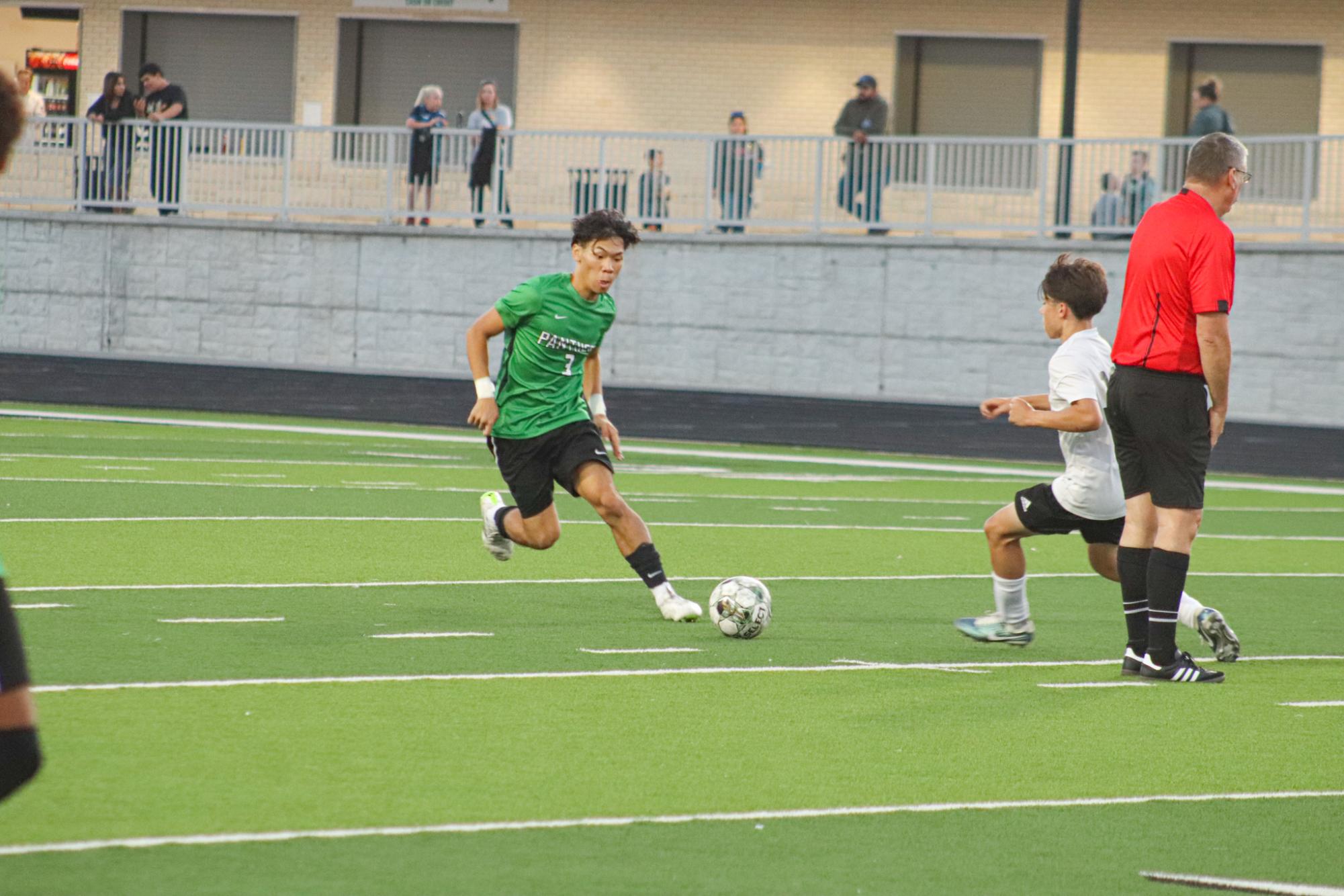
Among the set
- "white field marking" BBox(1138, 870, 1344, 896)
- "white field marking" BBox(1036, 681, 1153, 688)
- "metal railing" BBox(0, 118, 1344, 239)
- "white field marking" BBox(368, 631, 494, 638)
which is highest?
"metal railing" BBox(0, 118, 1344, 239)

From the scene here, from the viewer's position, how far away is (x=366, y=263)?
26.2 meters

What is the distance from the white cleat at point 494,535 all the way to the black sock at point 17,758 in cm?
629

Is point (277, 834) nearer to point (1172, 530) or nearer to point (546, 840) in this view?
point (546, 840)

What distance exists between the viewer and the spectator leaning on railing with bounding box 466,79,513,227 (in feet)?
83.1

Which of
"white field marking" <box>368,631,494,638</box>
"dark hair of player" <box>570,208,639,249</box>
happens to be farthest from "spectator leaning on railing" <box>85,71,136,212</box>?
"white field marking" <box>368,631,494,638</box>

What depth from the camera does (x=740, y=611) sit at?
9016 mm

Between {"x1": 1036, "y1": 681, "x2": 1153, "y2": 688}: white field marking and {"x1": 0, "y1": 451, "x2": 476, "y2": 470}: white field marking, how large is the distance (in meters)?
10.3

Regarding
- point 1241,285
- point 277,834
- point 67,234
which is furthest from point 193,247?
point 277,834

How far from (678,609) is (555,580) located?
1.85 metres

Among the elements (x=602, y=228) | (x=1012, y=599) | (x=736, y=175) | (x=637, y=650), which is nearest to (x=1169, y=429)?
(x=1012, y=599)

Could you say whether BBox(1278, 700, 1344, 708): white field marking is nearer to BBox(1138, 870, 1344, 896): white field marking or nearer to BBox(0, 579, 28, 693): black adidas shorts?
BBox(1138, 870, 1344, 896): white field marking

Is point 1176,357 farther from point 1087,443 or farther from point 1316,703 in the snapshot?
A: point 1316,703

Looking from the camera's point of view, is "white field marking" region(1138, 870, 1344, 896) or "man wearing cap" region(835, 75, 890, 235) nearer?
"white field marking" region(1138, 870, 1344, 896)

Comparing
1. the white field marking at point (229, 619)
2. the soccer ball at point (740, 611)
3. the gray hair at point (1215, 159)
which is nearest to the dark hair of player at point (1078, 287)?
the gray hair at point (1215, 159)
